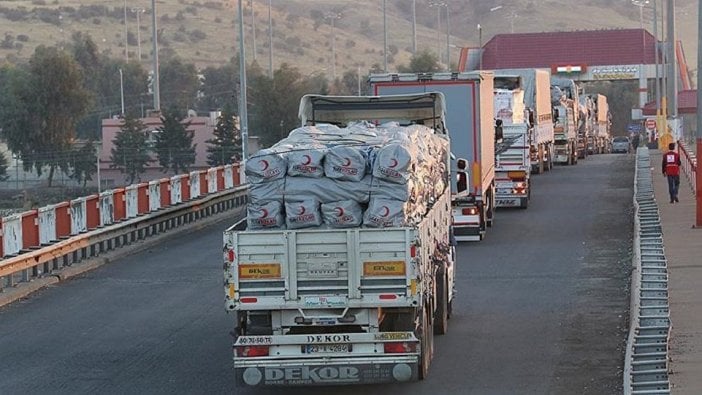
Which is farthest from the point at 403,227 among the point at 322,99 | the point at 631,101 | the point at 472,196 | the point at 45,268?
the point at 631,101

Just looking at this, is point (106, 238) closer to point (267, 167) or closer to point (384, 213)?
point (267, 167)

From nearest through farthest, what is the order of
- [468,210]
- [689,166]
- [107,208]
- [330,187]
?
[330,187]
[107,208]
[468,210]
[689,166]

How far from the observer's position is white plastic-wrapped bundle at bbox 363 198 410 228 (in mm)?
14383

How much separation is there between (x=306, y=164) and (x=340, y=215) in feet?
2.06

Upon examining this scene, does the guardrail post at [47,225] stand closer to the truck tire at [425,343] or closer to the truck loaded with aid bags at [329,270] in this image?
the truck loaded with aid bags at [329,270]

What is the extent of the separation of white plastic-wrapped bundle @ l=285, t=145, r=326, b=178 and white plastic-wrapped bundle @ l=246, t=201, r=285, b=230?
392 mm

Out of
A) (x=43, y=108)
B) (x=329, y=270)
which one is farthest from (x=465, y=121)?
(x=43, y=108)

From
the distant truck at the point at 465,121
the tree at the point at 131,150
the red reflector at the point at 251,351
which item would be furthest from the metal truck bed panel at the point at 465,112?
the tree at the point at 131,150

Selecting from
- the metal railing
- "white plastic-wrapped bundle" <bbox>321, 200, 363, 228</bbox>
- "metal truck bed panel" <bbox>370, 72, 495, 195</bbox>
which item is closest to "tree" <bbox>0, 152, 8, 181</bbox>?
the metal railing

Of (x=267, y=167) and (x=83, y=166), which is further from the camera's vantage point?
(x=83, y=166)

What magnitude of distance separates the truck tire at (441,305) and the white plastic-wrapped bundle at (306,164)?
2.74 metres

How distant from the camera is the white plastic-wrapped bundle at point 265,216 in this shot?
14500 mm

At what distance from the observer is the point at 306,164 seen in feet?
47.8

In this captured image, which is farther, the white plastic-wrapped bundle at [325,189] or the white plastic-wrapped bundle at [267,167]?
the white plastic-wrapped bundle at [267,167]
